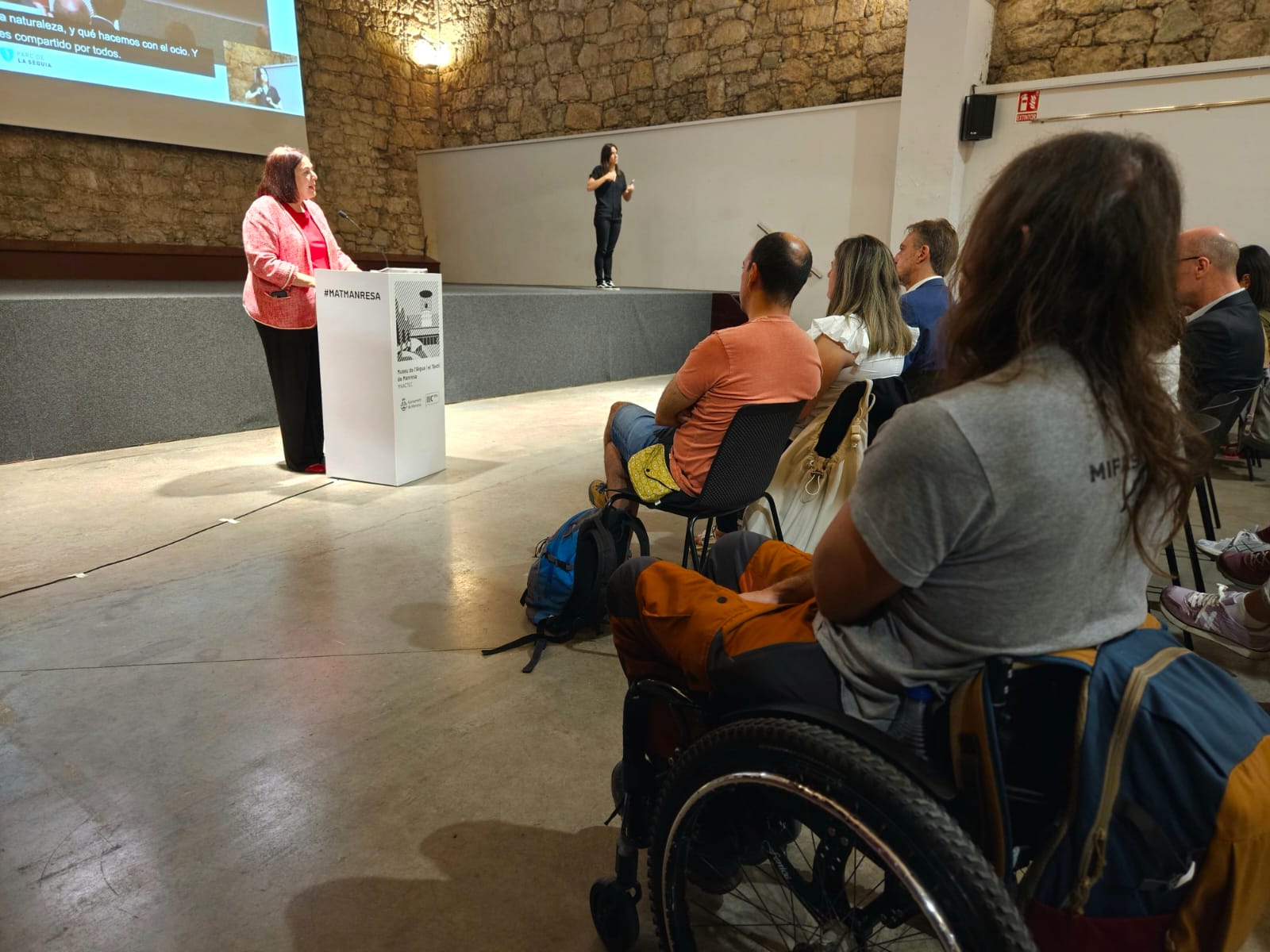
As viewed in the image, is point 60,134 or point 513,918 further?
point 60,134

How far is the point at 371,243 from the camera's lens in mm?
10094

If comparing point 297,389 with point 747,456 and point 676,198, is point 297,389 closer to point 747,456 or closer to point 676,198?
point 747,456

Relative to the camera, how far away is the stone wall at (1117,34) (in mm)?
5824

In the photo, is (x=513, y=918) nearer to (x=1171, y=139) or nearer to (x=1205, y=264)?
(x=1205, y=264)

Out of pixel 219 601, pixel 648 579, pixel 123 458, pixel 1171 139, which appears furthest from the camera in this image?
pixel 1171 139

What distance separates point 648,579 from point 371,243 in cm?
1012

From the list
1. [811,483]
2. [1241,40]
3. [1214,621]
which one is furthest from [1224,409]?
[1241,40]

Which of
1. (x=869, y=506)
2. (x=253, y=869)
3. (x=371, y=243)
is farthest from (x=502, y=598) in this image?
(x=371, y=243)

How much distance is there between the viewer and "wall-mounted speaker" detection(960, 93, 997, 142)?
21.3 feet

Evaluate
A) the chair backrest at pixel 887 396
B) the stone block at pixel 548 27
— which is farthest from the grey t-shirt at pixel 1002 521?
the stone block at pixel 548 27

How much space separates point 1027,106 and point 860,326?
5580 mm

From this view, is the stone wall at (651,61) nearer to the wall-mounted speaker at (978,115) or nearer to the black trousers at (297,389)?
the wall-mounted speaker at (978,115)

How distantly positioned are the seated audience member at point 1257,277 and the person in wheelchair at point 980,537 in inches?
146

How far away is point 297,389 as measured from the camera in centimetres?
355
